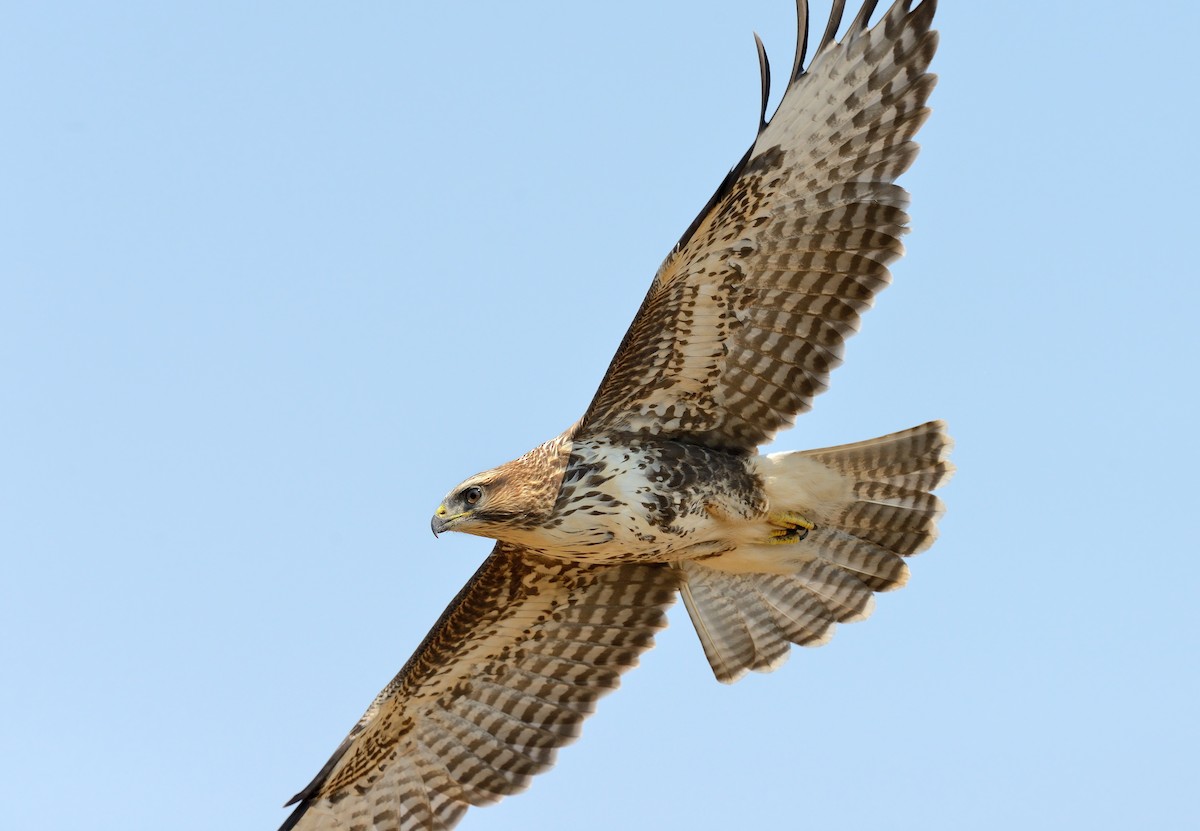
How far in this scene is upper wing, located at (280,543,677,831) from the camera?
11.6 m

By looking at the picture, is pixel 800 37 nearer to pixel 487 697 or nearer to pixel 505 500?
pixel 505 500

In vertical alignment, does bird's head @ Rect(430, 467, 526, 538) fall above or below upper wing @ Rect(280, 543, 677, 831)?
above

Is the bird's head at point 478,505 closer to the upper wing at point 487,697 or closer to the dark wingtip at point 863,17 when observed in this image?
the upper wing at point 487,697

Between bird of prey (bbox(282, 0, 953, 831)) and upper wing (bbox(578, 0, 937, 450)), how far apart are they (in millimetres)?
12

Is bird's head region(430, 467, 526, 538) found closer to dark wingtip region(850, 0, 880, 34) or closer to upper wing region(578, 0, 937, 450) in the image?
upper wing region(578, 0, 937, 450)

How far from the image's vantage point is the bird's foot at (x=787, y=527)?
11.1 m

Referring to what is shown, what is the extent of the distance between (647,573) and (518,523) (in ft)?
5.07

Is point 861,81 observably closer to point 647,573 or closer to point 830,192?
point 830,192

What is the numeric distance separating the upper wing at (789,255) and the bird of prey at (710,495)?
0.5 inches

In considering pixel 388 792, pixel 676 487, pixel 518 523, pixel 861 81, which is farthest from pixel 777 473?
pixel 388 792

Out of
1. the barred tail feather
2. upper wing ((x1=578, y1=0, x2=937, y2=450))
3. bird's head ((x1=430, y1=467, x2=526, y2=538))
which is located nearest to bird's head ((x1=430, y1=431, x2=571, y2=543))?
bird's head ((x1=430, y1=467, x2=526, y2=538))

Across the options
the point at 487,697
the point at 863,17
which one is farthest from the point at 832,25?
the point at 487,697

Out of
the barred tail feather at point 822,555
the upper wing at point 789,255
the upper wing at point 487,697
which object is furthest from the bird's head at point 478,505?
the barred tail feather at point 822,555

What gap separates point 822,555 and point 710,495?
0.98 m
